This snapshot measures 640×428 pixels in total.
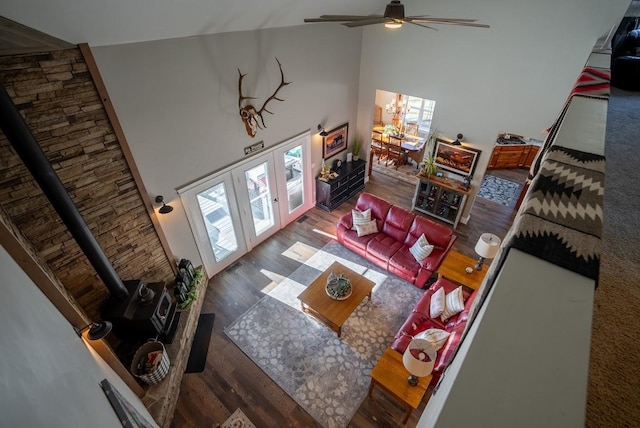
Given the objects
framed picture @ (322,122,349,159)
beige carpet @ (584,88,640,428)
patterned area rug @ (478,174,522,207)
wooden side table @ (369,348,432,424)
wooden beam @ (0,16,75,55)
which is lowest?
patterned area rug @ (478,174,522,207)

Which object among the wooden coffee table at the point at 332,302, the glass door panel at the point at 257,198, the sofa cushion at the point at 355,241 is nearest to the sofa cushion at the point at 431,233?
the sofa cushion at the point at 355,241

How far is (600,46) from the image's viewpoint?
3.96m

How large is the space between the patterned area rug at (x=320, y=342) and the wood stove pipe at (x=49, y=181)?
213cm

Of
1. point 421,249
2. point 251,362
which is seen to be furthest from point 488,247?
point 251,362

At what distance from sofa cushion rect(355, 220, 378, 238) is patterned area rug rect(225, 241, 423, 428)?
0.77 meters

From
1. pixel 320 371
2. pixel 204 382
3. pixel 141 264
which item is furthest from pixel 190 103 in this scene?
pixel 320 371

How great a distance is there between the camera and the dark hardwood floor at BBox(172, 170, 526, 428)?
3.84 metres

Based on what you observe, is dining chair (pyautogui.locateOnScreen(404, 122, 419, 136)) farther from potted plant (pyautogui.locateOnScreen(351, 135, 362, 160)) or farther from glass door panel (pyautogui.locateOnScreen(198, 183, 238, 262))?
glass door panel (pyautogui.locateOnScreen(198, 183, 238, 262))

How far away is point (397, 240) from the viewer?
233 inches

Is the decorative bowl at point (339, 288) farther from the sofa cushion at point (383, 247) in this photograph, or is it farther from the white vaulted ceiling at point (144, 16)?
the white vaulted ceiling at point (144, 16)

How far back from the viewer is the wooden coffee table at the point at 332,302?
454 centimetres

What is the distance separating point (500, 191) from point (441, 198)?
232 centimetres

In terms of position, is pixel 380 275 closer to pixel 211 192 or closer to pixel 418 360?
pixel 418 360

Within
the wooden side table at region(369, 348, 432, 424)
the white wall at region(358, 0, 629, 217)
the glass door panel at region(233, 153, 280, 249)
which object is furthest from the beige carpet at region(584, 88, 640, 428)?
the glass door panel at region(233, 153, 280, 249)
